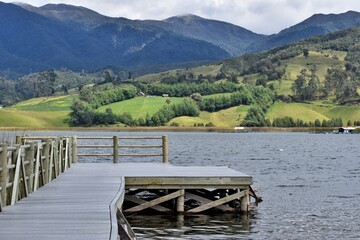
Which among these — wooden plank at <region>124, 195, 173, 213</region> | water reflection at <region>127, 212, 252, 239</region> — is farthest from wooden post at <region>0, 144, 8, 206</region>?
wooden plank at <region>124, 195, 173, 213</region>

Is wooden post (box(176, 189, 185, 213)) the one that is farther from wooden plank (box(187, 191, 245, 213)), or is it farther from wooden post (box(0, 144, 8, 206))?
wooden post (box(0, 144, 8, 206))

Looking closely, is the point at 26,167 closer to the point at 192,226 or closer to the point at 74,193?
the point at 74,193

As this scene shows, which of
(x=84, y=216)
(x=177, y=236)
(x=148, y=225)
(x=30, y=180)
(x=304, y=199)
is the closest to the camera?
(x=84, y=216)

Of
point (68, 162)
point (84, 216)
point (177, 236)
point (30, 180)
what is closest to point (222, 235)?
point (177, 236)

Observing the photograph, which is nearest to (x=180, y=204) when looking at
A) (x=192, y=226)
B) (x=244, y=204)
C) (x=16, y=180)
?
(x=192, y=226)

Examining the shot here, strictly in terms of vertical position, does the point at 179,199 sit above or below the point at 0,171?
below

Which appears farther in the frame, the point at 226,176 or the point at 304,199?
the point at 304,199

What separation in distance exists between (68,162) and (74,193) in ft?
37.3

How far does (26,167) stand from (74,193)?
5.09ft

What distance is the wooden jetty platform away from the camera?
45.0 feet

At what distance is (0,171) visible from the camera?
15.7m

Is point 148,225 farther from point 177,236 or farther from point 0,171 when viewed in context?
point 0,171

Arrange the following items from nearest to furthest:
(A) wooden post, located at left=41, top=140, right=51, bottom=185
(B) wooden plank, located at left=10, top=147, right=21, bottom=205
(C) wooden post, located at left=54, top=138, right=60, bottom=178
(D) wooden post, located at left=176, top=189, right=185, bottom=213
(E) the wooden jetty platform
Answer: (E) the wooden jetty platform < (B) wooden plank, located at left=10, top=147, right=21, bottom=205 < (A) wooden post, located at left=41, top=140, right=51, bottom=185 < (C) wooden post, located at left=54, top=138, right=60, bottom=178 < (D) wooden post, located at left=176, top=189, right=185, bottom=213

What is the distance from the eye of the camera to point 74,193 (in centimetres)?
1972
